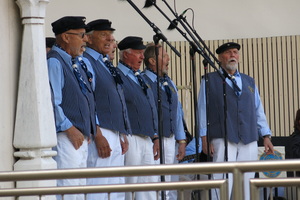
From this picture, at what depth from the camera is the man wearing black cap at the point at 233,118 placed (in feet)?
24.0

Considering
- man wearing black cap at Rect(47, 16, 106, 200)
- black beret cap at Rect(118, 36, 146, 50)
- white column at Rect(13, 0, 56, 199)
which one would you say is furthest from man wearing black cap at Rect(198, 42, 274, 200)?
white column at Rect(13, 0, 56, 199)

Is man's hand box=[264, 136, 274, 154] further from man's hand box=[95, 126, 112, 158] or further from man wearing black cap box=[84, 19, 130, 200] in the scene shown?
man's hand box=[95, 126, 112, 158]

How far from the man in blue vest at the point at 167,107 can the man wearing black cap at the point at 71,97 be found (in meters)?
1.65

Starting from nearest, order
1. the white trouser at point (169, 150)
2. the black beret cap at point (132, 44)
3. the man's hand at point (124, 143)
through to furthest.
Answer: the man's hand at point (124, 143) → the black beret cap at point (132, 44) → the white trouser at point (169, 150)

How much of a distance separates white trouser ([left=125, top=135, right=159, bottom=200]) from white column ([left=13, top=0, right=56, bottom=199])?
179cm

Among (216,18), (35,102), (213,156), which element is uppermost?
(216,18)

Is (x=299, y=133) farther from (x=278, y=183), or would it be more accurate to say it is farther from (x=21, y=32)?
(x=278, y=183)

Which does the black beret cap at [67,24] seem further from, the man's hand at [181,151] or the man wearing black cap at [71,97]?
the man's hand at [181,151]

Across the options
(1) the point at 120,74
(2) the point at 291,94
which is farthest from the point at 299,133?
(2) the point at 291,94

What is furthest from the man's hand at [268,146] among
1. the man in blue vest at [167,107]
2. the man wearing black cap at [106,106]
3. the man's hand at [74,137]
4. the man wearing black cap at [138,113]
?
the man's hand at [74,137]

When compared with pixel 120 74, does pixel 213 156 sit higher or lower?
lower

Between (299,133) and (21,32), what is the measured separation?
13.7 feet

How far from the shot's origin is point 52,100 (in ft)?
17.1

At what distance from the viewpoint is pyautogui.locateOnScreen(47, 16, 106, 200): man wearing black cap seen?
520 cm
